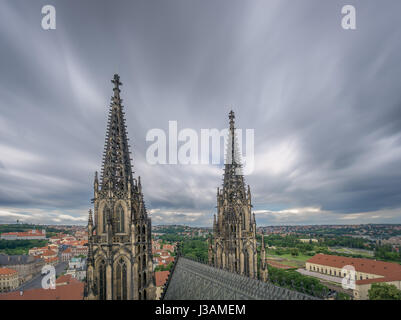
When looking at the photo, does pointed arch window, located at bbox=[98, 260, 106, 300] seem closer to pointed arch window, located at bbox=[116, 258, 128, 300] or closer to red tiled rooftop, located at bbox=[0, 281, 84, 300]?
pointed arch window, located at bbox=[116, 258, 128, 300]

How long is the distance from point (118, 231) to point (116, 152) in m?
7.82

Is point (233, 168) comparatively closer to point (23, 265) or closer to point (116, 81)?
point (116, 81)

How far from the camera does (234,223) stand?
29531 mm

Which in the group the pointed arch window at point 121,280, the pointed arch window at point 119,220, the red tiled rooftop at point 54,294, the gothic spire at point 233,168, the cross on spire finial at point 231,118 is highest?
the cross on spire finial at point 231,118

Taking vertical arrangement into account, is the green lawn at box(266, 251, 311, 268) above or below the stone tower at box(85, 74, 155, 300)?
below

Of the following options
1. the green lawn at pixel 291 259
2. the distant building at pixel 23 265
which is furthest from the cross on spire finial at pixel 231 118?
the distant building at pixel 23 265

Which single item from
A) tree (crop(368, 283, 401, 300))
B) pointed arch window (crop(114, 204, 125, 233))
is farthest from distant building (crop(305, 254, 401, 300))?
pointed arch window (crop(114, 204, 125, 233))

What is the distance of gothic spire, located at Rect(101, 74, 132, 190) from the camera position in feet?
75.4

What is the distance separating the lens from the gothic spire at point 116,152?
22975 mm

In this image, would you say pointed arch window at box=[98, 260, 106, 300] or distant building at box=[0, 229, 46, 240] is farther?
distant building at box=[0, 229, 46, 240]

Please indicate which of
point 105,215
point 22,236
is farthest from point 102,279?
point 22,236

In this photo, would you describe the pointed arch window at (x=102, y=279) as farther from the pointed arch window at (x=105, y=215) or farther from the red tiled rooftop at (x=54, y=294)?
the red tiled rooftop at (x=54, y=294)

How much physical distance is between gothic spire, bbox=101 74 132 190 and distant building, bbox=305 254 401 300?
61616 millimetres

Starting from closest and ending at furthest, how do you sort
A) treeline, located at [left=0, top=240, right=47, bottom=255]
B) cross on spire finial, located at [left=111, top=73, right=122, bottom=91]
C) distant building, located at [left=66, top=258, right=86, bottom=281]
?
cross on spire finial, located at [left=111, top=73, right=122, bottom=91]
distant building, located at [left=66, top=258, right=86, bottom=281]
treeline, located at [left=0, top=240, right=47, bottom=255]
